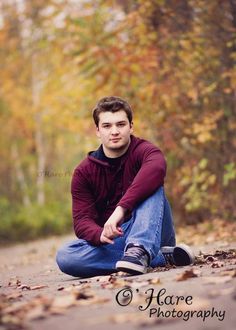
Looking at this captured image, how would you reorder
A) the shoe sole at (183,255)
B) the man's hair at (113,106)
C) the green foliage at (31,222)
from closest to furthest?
1. the shoe sole at (183,255)
2. the man's hair at (113,106)
3. the green foliage at (31,222)

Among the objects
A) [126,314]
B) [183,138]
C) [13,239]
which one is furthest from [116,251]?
[13,239]

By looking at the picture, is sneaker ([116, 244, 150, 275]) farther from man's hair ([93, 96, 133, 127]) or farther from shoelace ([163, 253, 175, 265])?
Result: man's hair ([93, 96, 133, 127])

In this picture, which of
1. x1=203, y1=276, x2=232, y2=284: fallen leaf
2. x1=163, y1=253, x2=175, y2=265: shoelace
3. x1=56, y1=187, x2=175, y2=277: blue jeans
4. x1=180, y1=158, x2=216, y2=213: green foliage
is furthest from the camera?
x1=180, y1=158, x2=216, y2=213: green foliage

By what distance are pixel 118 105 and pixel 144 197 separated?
0.87 meters

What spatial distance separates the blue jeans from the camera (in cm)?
456

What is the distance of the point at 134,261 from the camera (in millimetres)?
4336

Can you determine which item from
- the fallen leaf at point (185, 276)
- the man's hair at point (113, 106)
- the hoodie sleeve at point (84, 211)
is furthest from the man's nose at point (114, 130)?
the fallen leaf at point (185, 276)

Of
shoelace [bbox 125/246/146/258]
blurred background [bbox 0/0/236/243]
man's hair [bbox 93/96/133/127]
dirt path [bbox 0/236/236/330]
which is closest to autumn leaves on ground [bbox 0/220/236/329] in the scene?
dirt path [bbox 0/236/236/330]

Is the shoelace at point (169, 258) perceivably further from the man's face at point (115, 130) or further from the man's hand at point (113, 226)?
the man's face at point (115, 130)

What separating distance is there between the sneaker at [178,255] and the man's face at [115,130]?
3.08 ft

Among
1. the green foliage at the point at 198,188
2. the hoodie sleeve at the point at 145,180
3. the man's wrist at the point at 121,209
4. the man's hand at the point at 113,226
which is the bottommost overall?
the green foliage at the point at 198,188

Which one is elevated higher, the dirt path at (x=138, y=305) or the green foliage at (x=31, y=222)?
the dirt path at (x=138, y=305)

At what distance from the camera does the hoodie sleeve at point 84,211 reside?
484cm

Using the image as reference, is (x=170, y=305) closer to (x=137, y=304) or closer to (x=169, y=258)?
(x=137, y=304)
